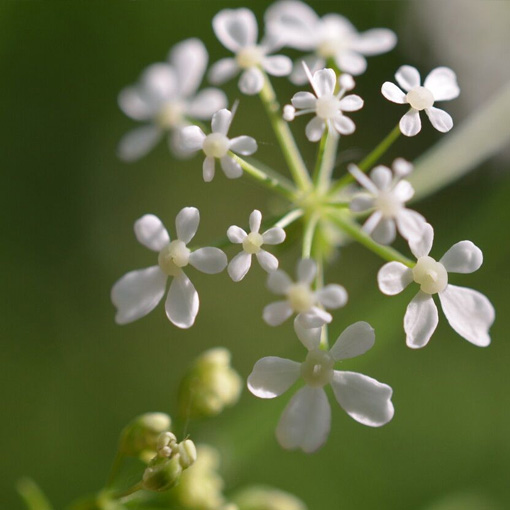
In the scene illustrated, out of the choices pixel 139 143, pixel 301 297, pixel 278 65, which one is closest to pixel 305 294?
pixel 301 297

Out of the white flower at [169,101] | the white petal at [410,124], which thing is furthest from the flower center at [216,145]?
the white flower at [169,101]

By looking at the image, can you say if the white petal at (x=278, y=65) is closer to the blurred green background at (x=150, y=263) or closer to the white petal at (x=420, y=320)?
the white petal at (x=420, y=320)

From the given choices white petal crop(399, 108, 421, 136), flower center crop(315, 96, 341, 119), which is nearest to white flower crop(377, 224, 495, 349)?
white petal crop(399, 108, 421, 136)

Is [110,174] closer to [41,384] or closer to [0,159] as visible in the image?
[0,159]

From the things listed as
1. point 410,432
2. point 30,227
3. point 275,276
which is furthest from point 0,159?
point 275,276

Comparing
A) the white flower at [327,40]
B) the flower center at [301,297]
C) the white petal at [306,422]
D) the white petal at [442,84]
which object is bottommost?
the white petal at [306,422]

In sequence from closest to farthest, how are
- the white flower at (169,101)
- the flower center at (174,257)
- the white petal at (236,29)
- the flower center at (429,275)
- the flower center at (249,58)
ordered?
the flower center at (429,275), the flower center at (174,257), the flower center at (249,58), the white petal at (236,29), the white flower at (169,101)
